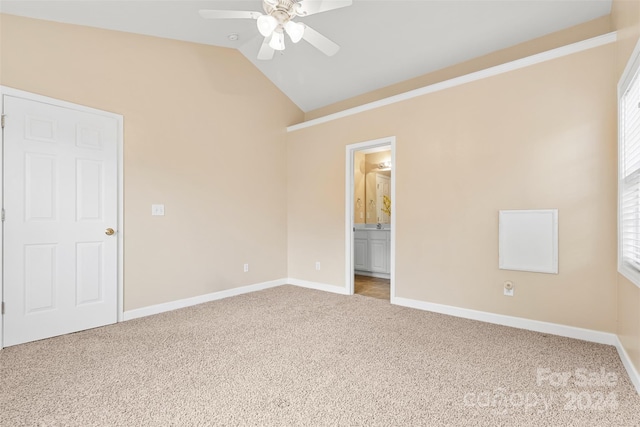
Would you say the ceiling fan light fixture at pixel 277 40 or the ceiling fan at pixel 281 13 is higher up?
the ceiling fan at pixel 281 13

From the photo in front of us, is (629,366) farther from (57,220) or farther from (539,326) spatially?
(57,220)

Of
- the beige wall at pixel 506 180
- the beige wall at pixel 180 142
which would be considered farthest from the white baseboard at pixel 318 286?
the beige wall at pixel 180 142

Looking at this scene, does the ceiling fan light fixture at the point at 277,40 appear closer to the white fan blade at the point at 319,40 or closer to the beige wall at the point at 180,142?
the white fan blade at the point at 319,40

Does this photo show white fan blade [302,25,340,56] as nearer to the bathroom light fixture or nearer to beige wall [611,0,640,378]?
beige wall [611,0,640,378]

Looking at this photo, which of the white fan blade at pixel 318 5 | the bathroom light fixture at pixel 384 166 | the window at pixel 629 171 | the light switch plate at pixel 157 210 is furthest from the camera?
the bathroom light fixture at pixel 384 166

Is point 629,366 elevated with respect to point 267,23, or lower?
lower

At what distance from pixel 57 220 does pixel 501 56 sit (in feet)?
15.8

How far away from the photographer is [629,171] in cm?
232

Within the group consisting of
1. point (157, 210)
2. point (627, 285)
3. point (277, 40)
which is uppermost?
point (277, 40)

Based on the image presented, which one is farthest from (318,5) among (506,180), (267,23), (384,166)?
(384,166)

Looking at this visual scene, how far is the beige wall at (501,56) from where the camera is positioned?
310 cm

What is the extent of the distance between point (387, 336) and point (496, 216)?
1633 mm

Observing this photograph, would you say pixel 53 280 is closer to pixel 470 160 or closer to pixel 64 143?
pixel 64 143

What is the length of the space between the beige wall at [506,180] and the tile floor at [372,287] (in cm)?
42
